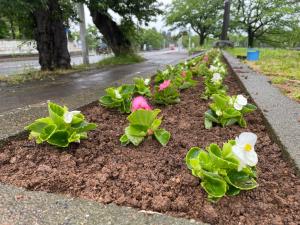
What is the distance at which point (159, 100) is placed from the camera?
332 cm

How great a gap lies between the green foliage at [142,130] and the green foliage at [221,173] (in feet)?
1.79

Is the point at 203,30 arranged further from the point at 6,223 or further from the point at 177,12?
the point at 6,223

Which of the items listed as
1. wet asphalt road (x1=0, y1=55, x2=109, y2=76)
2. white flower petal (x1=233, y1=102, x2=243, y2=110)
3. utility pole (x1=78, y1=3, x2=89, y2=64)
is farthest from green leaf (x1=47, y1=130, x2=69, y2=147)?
utility pole (x1=78, y1=3, x2=89, y2=64)

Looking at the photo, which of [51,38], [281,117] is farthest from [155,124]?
[51,38]

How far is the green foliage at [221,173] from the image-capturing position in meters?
1.42

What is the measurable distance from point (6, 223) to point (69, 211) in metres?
0.23

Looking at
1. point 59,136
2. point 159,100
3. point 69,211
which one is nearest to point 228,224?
point 69,211

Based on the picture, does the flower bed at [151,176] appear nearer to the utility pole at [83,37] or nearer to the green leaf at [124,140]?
the green leaf at [124,140]

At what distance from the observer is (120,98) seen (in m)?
2.85

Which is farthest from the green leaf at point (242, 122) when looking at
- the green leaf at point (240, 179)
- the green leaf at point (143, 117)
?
the green leaf at point (240, 179)

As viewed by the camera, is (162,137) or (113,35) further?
(113,35)

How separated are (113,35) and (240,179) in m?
15.1

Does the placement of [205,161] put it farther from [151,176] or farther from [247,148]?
[151,176]

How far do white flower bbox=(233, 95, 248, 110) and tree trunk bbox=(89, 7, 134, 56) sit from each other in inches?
530
